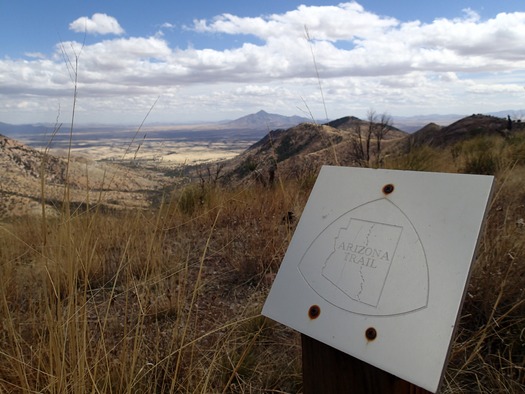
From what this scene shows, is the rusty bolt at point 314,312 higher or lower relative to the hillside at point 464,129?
lower

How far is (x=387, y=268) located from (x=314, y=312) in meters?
0.23

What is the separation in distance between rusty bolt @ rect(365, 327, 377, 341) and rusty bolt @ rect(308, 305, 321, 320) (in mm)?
148

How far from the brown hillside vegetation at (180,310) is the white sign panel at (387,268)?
39 cm

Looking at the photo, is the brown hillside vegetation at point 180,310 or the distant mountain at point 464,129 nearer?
the brown hillside vegetation at point 180,310

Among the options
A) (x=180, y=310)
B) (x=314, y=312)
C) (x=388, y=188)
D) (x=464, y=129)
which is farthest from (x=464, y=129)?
(x=314, y=312)

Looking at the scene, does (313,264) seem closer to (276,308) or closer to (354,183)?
(276,308)

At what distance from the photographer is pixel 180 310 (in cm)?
150

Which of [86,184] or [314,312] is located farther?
[86,184]

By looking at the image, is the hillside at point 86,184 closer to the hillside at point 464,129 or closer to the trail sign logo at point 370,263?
the trail sign logo at point 370,263

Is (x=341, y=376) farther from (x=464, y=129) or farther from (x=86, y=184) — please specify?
(x=464, y=129)

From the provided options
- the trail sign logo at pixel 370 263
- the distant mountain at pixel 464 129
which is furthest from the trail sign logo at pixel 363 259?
the distant mountain at pixel 464 129

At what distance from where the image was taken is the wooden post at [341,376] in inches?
39.6

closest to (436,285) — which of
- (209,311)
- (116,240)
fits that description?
(209,311)

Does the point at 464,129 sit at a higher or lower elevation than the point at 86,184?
higher
